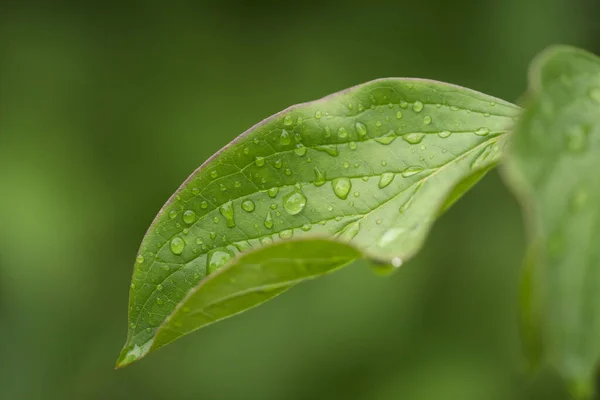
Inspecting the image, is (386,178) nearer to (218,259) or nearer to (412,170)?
(412,170)

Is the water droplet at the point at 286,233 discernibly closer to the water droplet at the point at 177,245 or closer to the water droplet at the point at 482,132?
the water droplet at the point at 177,245

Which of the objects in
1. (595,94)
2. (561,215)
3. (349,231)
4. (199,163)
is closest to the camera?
(561,215)

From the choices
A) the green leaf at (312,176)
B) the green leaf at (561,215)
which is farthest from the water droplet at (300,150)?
the green leaf at (561,215)

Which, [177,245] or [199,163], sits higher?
[177,245]

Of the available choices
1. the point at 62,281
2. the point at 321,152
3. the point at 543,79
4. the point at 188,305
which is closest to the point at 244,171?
the point at 321,152

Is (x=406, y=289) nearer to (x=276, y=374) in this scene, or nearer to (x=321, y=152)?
(x=276, y=374)

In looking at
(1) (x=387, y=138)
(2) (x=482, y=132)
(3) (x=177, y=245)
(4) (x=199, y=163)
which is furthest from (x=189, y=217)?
(4) (x=199, y=163)
